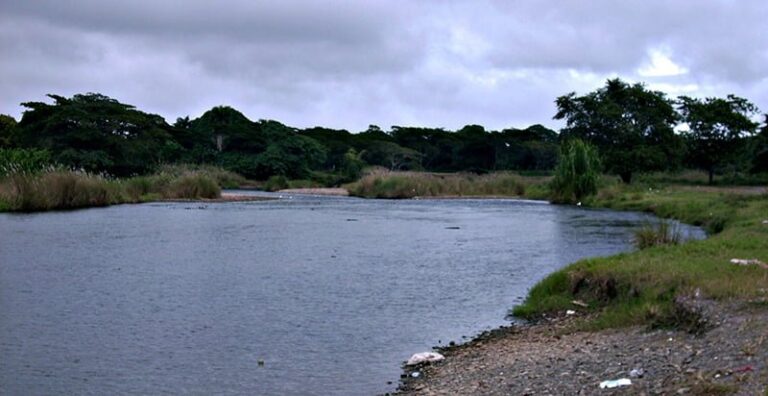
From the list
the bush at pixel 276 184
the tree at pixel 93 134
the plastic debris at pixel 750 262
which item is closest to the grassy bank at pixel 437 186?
the bush at pixel 276 184

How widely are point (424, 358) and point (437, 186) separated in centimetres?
6164

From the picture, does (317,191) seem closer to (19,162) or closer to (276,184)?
(276,184)

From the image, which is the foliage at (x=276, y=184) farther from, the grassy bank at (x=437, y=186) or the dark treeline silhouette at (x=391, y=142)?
the grassy bank at (x=437, y=186)

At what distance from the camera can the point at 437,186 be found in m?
73.6

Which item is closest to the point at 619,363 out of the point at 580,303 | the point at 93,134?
the point at 580,303

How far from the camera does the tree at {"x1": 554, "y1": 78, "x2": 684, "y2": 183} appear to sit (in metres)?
69.1

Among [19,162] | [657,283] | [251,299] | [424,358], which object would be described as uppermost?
[19,162]

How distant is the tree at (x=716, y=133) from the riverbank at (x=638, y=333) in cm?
6189

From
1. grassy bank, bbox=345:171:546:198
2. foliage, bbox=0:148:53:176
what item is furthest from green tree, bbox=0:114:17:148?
grassy bank, bbox=345:171:546:198

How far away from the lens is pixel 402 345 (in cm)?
1362

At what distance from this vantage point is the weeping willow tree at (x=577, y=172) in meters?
56.7

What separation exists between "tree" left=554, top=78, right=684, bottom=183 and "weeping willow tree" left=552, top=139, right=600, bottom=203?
11736 mm

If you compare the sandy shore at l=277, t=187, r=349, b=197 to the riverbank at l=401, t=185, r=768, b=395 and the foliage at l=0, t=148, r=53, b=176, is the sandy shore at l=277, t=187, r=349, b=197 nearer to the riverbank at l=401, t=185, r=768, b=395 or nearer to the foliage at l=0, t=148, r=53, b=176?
the foliage at l=0, t=148, r=53, b=176

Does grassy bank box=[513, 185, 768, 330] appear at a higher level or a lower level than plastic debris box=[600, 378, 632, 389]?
higher
